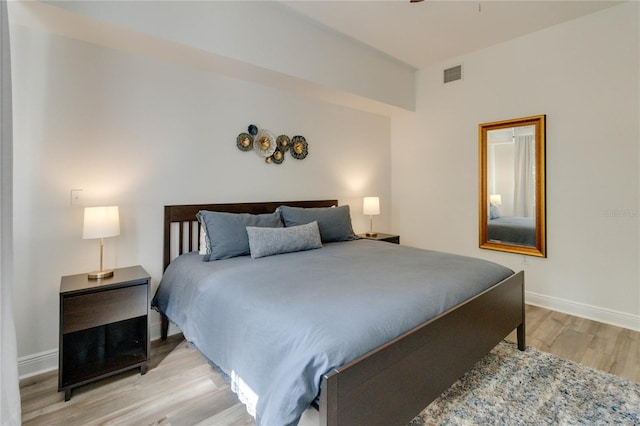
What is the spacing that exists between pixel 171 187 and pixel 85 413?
65.5 inches

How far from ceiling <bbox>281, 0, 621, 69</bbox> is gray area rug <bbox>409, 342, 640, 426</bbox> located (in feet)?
9.91

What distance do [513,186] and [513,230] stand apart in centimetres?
50

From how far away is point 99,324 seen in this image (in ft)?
6.49

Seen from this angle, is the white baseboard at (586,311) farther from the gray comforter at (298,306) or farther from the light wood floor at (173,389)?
the gray comforter at (298,306)

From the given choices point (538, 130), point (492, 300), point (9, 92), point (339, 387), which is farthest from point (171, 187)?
point (538, 130)

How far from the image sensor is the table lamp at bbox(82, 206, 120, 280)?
2094 millimetres

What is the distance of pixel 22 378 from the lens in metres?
2.08

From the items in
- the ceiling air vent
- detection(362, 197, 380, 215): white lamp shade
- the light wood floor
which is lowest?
the light wood floor

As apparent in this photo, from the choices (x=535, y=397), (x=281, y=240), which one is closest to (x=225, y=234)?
(x=281, y=240)

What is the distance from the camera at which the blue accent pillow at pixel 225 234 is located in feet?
8.10

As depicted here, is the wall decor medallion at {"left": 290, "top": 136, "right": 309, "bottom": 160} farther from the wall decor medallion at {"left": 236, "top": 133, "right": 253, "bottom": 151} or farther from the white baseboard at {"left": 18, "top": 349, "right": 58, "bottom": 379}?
the white baseboard at {"left": 18, "top": 349, "right": 58, "bottom": 379}

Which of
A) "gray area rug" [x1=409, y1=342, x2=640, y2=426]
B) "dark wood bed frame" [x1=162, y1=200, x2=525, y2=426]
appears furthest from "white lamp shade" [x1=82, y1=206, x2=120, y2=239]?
"gray area rug" [x1=409, y1=342, x2=640, y2=426]

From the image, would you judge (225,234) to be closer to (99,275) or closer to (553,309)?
(99,275)

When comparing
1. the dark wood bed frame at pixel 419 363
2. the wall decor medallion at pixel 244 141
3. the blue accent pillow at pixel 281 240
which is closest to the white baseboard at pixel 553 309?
the blue accent pillow at pixel 281 240
